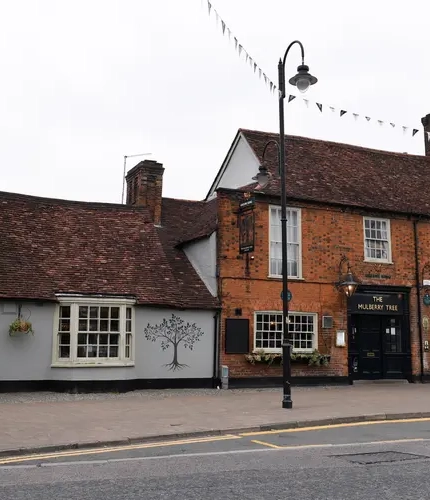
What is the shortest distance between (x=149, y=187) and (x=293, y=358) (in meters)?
9.01

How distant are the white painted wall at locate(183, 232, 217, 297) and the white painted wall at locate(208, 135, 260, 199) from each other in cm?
332

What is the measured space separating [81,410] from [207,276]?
7728 millimetres

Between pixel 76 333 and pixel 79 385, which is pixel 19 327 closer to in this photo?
pixel 76 333

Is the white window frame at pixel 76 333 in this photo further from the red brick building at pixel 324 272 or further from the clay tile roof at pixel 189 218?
the clay tile roof at pixel 189 218

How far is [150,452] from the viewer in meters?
9.16

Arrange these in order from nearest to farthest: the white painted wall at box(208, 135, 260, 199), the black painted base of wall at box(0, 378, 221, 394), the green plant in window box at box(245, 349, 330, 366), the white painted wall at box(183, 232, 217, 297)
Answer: the black painted base of wall at box(0, 378, 221, 394), the green plant in window box at box(245, 349, 330, 366), the white painted wall at box(183, 232, 217, 297), the white painted wall at box(208, 135, 260, 199)

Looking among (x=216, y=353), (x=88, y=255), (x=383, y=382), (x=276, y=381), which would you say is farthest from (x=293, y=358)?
(x=88, y=255)

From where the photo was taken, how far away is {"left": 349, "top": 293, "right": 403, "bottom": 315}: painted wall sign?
21.0 meters

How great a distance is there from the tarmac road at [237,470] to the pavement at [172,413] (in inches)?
24.0

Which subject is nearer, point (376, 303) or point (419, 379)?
point (376, 303)

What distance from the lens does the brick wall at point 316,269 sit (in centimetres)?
1969

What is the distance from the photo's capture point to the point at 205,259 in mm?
20594

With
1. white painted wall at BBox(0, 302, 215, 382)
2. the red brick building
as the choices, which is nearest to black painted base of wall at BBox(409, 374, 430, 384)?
the red brick building

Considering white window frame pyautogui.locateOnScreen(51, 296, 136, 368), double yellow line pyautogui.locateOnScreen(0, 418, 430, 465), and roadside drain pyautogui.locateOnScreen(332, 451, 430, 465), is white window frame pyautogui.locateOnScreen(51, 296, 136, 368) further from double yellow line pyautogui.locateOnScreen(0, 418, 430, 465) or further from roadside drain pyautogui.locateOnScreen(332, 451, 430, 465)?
roadside drain pyautogui.locateOnScreen(332, 451, 430, 465)
